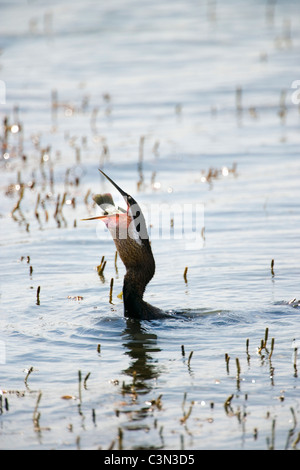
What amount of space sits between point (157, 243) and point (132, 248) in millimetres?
2925

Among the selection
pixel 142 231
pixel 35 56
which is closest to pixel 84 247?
pixel 142 231

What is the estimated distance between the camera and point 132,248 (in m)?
7.04

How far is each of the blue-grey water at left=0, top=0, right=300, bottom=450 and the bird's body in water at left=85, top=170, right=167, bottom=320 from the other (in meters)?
0.18

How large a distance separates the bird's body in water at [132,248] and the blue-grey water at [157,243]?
18cm

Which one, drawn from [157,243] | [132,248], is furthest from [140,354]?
[157,243]

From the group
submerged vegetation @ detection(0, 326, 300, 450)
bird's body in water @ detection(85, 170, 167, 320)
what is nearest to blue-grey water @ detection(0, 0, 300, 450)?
submerged vegetation @ detection(0, 326, 300, 450)

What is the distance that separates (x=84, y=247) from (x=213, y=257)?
5.41 ft

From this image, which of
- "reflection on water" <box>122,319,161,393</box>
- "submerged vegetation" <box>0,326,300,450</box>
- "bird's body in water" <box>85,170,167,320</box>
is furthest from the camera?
"bird's body in water" <box>85,170,167,320</box>

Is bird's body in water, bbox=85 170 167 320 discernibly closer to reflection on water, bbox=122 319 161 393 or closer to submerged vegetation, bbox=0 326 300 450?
reflection on water, bbox=122 319 161 393

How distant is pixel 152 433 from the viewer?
503 centimetres

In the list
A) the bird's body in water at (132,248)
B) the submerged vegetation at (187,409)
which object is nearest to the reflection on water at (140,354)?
the submerged vegetation at (187,409)

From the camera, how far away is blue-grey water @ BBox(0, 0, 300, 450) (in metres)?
5.36

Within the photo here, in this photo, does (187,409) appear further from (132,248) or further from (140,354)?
(132,248)
